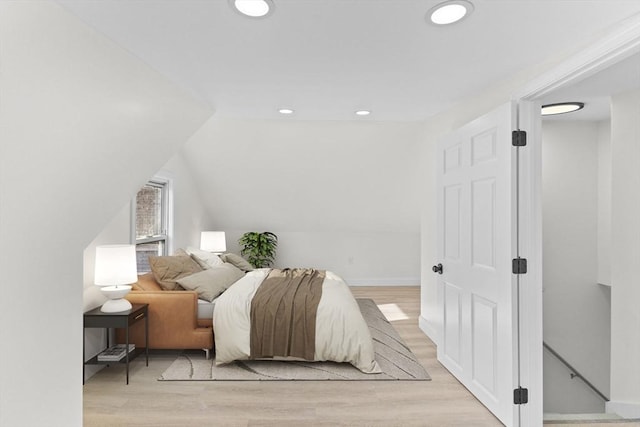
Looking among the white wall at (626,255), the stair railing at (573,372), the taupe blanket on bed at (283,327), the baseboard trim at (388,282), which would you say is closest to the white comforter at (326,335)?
the taupe blanket on bed at (283,327)

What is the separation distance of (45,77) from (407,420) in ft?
8.89

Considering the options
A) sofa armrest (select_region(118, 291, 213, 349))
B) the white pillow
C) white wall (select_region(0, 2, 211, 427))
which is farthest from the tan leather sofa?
white wall (select_region(0, 2, 211, 427))

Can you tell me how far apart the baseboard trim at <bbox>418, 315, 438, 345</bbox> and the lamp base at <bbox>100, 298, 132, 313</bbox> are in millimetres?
2939

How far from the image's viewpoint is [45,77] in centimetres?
146

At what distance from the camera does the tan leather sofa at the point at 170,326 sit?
3.39 meters

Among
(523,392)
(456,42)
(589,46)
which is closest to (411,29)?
(456,42)

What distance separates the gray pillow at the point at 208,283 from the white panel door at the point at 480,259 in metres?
2.19

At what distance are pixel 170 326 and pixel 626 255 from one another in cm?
374

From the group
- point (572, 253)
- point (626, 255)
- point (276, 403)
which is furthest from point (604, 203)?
point (276, 403)

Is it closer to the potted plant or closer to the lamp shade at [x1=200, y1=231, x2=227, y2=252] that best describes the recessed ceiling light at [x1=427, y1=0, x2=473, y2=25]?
the lamp shade at [x1=200, y1=231, x2=227, y2=252]

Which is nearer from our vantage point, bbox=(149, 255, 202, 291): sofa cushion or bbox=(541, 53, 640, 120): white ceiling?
bbox=(541, 53, 640, 120): white ceiling

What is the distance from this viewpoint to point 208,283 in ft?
12.3

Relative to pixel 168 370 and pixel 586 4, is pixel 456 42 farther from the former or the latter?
pixel 168 370

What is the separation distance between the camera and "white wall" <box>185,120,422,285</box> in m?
5.19
